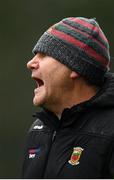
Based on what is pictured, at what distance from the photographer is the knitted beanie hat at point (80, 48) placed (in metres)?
3.41

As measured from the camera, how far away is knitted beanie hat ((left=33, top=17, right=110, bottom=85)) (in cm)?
341

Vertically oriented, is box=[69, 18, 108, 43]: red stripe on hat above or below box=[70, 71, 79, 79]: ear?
above

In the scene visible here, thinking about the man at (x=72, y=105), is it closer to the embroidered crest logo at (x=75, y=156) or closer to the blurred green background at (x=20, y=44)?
the embroidered crest logo at (x=75, y=156)

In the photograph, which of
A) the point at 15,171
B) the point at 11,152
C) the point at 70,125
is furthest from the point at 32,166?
the point at 11,152

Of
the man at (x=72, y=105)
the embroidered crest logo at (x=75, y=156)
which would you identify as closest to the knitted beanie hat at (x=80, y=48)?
the man at (x=72, y=105)

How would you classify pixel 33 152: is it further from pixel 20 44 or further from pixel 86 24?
pixel 20 44

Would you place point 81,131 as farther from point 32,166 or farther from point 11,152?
point 11,152

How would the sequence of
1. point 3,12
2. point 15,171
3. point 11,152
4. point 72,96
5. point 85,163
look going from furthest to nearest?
1. point 3,12
2. point 11,152
3. point 15,171
4. point 72,96
5. point 85,163

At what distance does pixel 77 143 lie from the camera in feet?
10.7

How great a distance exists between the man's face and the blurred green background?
695 centimetres

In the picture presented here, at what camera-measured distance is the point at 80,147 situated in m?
Result: 3.24

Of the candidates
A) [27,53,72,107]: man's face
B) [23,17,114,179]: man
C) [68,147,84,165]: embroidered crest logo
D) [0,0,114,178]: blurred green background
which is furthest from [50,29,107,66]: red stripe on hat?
[0,0,114,178]: blurred green background

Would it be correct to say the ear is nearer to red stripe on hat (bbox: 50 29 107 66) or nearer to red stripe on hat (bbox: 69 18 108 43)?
red stripe on hat (bbox: 50 29 107 66)

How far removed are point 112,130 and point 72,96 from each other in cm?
27
